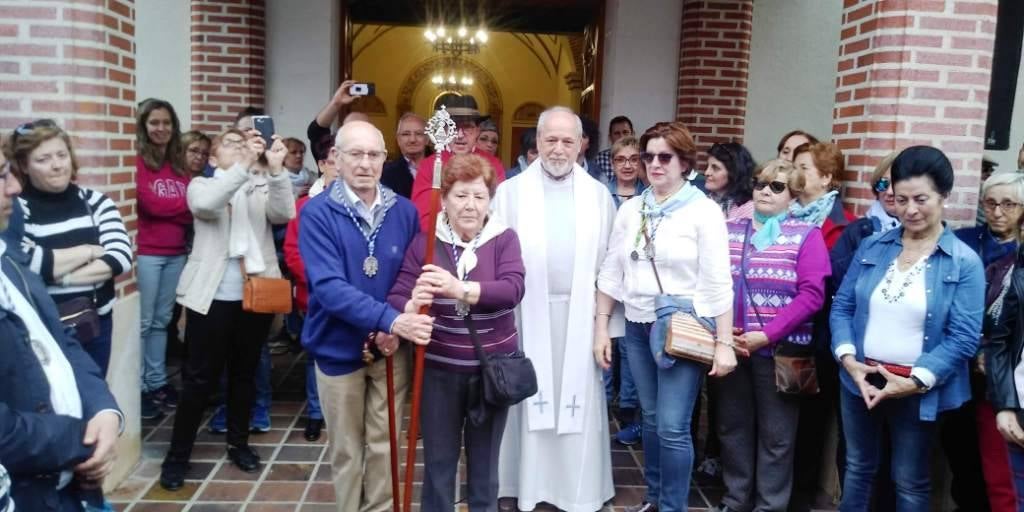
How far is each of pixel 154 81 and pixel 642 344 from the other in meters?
6.26

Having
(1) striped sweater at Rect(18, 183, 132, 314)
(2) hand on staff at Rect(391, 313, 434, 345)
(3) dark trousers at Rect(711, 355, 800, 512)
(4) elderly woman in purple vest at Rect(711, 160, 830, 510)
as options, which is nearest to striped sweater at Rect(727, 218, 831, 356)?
(4) elderly woman in purple vest at Rect(711, 160, 830, 510)

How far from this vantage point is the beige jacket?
407cm

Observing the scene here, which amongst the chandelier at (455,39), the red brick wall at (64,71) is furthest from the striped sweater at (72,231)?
the chandelier at (455,39)

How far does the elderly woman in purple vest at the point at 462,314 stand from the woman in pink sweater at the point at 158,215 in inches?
94.8

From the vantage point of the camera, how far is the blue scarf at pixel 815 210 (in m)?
3.82

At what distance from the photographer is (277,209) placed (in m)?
4.29

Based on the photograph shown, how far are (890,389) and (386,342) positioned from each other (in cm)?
207

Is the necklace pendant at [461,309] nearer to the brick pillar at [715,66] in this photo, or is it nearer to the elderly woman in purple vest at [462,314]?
the elderly woman in purple vest at [462,314]

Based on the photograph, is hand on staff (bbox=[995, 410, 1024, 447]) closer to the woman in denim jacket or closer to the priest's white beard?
the woman in denim jacket

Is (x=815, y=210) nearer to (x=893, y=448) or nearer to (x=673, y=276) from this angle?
(x=673, y=276)

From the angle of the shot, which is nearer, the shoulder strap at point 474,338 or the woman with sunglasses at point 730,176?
the shoulder strap at point 474,338

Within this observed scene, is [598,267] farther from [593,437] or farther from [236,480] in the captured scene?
[236,480]

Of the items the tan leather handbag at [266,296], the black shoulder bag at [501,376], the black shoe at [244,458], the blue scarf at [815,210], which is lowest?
the black shoe at [244,458]

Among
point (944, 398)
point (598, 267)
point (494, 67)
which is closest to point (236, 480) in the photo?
point (598, 267)
